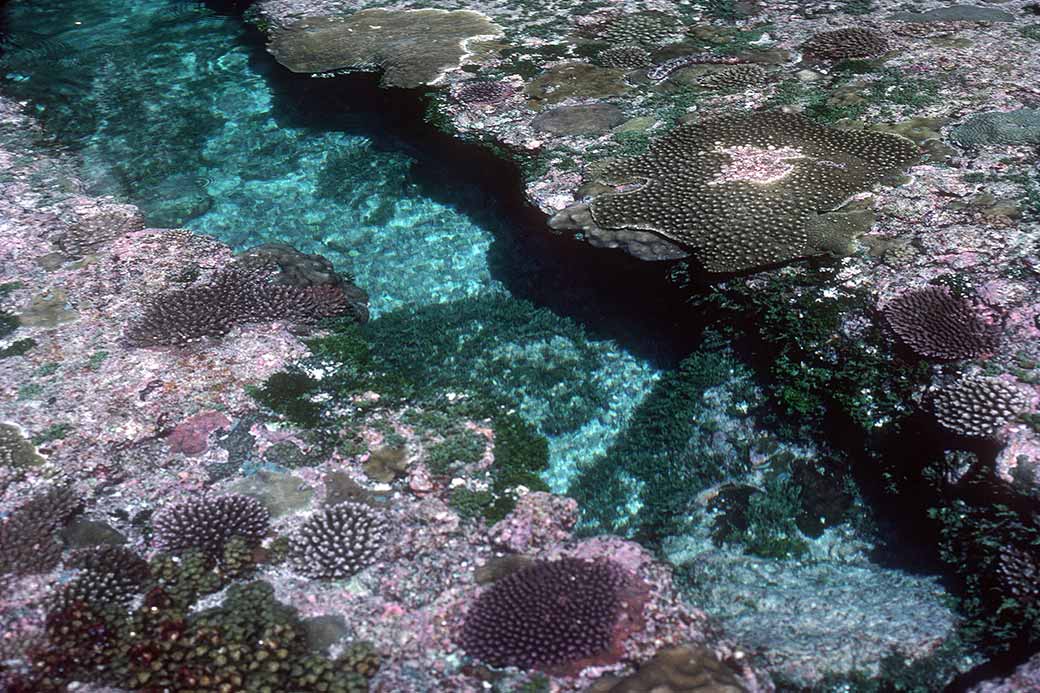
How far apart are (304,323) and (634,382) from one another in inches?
94.0

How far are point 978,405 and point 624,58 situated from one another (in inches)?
197

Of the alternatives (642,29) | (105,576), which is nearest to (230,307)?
(105,576)

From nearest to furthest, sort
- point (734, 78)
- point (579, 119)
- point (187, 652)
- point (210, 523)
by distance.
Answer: point (187, 652) → point (210, 523) → point (579, 119) → point (734, 78)

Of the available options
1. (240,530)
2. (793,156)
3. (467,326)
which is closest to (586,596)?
(240,530)

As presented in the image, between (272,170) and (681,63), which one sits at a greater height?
(681,63)

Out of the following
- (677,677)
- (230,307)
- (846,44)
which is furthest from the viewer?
(846,44)

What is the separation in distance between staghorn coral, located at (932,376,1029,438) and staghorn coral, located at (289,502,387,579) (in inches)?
120

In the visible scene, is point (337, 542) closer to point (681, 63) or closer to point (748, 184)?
point (748, 184)

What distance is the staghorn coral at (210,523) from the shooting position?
3963mm

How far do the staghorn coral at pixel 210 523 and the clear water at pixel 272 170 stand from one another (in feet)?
5.77

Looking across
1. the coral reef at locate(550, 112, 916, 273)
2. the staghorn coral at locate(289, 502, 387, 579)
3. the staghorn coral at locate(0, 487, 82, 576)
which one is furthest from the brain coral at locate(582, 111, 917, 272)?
the staghorn coral at locate(0, 487, 82, 576)

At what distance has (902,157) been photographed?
5891 mm

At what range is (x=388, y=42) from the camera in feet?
27.4

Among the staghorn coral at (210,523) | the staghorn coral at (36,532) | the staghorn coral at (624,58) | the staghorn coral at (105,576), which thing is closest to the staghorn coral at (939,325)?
the staghorn coral at (210,523)
